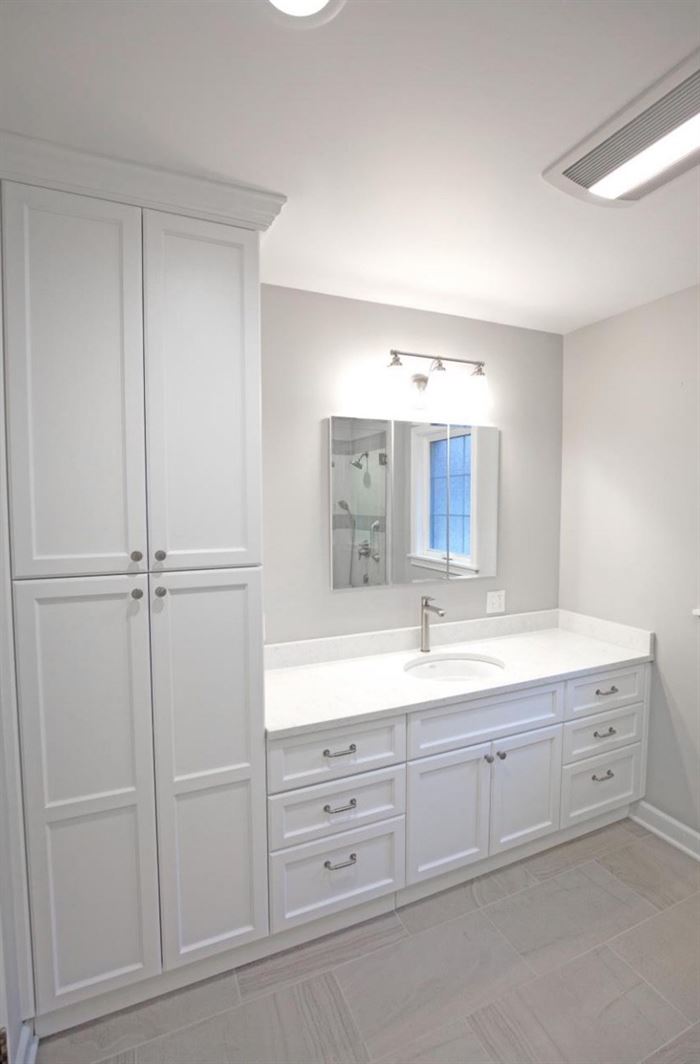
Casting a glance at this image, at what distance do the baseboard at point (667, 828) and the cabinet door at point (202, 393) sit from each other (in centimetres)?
223

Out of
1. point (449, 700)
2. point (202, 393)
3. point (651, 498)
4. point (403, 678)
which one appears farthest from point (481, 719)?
point (202, 393)

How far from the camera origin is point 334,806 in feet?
5.66

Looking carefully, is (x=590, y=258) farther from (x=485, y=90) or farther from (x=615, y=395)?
(x=485, y=90)

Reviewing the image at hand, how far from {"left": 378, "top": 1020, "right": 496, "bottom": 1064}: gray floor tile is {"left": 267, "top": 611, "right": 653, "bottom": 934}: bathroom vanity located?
1.33ft

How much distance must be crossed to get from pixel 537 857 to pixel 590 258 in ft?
7.98

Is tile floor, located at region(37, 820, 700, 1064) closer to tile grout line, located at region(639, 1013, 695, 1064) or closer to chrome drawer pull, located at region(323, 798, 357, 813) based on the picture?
tile grout line, located at region(639, 1013, 695, 1064)

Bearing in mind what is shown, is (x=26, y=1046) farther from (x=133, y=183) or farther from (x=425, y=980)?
(x=133, y=183)

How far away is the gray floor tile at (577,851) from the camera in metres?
2.13

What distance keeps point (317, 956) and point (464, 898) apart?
0.60 metres

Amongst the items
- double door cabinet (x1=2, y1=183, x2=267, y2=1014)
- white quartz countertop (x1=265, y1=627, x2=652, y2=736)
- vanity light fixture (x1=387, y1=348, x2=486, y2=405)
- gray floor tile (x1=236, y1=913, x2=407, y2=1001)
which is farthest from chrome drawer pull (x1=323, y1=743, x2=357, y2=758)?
vanity light fixture (x1=387, y1=348, x2=486, y2=405)

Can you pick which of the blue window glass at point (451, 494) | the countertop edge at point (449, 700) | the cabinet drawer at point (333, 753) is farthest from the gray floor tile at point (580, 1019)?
the blue window glass at point (451, 494)

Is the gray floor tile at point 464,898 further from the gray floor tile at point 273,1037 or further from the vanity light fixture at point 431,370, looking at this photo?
the vanity light fixture at point 431,370

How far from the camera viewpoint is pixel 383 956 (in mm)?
1715

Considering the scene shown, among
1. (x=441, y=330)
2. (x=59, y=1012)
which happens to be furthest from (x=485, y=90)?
(x=59, y=1012)
